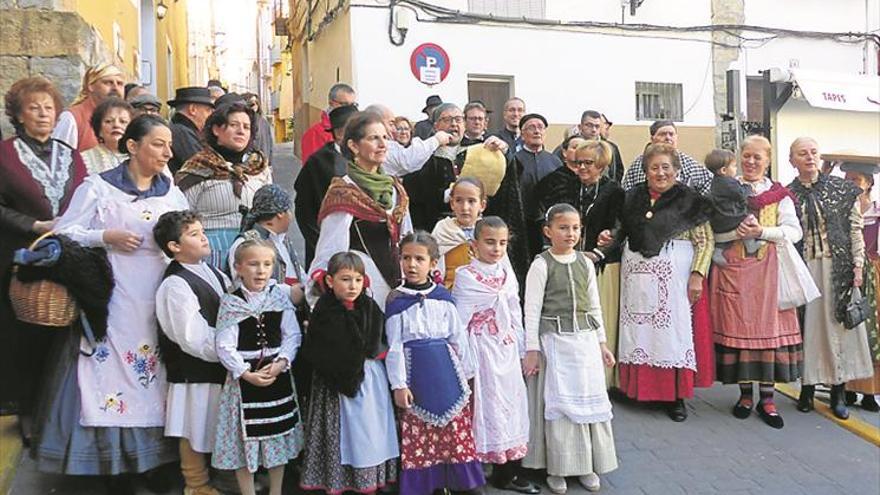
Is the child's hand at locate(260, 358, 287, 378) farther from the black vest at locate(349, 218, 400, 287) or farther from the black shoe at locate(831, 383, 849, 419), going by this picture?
the black shoe at locate(831, 383, 849, 419)

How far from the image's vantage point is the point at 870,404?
5730 mm

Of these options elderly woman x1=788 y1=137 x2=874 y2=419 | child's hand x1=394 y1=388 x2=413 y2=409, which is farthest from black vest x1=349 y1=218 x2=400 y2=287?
elderly woman x1=788 y1=137 x2=874 y2=419

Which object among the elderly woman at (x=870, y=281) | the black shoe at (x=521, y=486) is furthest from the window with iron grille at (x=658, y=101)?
the black shoe at (x=521, y=486)

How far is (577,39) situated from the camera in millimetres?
12555

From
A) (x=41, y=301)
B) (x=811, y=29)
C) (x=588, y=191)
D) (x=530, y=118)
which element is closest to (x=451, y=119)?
(x=530, y=118)

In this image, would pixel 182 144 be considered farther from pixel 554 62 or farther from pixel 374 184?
pixel 554 62

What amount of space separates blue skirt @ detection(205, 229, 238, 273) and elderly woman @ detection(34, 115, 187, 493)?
1.20 ft

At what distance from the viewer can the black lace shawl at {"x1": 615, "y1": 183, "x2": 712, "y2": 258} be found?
5074 millimetres

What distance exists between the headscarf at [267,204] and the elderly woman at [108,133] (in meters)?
0.78

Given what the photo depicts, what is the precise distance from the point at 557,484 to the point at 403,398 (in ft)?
3.45

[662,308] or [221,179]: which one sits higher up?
[221,179]

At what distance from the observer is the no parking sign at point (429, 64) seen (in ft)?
35.5

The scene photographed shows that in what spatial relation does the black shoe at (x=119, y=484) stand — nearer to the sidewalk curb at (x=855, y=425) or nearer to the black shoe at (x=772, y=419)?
the black shoe at (x=772, y=419)

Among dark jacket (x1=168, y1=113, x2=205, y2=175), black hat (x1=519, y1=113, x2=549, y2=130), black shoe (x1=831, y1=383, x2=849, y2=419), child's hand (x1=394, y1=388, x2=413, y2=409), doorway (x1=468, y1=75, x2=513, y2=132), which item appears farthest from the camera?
doorway (x1=468, y1=75, x2=513, y2=132)
